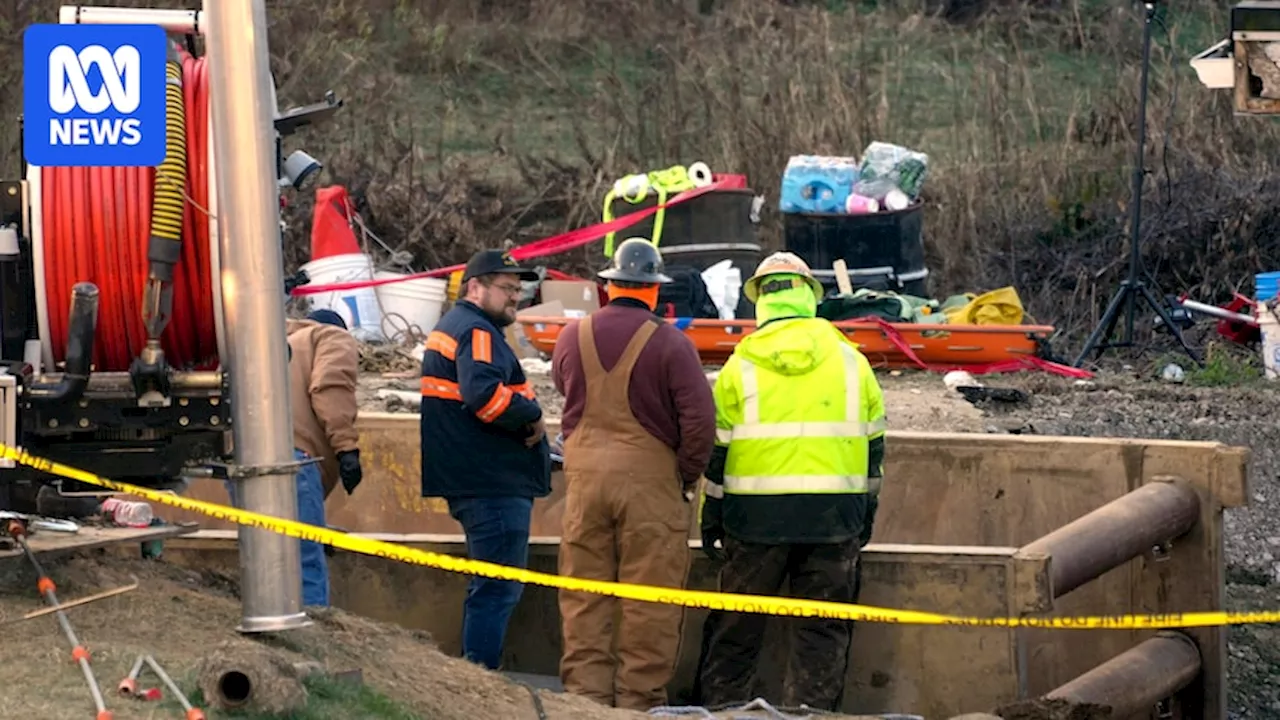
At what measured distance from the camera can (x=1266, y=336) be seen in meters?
16.3

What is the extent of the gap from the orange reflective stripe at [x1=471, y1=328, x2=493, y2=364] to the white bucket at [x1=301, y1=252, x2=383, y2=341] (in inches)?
326

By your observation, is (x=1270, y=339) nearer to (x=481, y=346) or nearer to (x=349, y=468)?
(x=481, y=346)

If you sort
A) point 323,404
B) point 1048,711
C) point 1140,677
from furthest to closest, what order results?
point 323,404 → point 1140,677 → point 1048,711

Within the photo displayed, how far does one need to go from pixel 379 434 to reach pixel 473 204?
10209 millimetres

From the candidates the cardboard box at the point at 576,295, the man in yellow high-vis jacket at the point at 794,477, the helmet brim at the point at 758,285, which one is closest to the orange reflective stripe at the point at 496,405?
the man in yellow high-vis jacket at the point at 794,477

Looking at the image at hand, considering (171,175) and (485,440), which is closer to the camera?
(171,175)

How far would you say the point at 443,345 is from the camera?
28.0ft

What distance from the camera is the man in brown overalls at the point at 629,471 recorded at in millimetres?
8172

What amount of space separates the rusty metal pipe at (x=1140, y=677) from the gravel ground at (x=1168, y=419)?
1.34 metres

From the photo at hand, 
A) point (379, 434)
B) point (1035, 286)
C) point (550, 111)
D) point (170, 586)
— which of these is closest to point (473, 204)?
point (550, 111)

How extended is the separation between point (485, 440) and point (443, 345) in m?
0.46

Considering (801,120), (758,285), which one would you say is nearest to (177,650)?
(758,285)

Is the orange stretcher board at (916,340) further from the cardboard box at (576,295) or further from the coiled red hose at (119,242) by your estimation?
the coiled red hose at (119,242)

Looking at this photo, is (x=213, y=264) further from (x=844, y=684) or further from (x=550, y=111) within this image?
(x=550, y=111)
